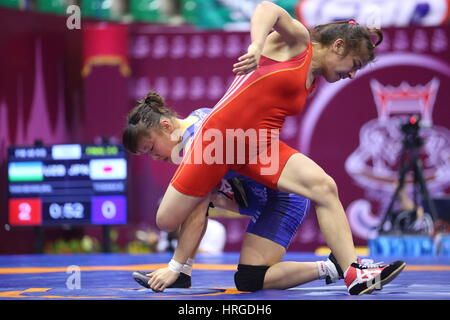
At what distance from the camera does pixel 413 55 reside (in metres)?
8.32

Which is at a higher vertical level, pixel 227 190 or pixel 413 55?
pixel 413 55

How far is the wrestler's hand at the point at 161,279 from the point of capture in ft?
9.57

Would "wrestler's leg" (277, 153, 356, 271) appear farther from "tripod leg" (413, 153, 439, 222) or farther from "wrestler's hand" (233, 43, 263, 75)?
"tripod leg" (413, 153, 439, 222)

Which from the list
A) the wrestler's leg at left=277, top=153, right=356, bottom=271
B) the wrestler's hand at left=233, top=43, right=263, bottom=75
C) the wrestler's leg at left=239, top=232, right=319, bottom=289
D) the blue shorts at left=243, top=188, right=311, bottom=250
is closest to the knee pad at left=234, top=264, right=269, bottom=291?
the wrestler's leg at left=239, top=232, right=319, bottom=289

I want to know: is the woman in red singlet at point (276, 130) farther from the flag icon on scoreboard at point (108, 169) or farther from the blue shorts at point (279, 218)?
the flag icon on scoreboard at point (108, 169)

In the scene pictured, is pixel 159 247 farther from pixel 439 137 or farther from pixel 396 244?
pixel 439 137

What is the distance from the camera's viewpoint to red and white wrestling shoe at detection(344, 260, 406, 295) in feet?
8.68

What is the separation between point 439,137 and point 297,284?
5.61 meters

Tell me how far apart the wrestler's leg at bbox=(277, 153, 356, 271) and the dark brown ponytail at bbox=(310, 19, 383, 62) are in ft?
1.55

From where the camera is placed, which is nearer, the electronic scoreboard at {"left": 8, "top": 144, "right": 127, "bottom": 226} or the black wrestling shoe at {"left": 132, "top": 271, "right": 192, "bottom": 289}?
the black wrestling shoe at {"left": 132, "top": 271, "right": 192, "bottom": 289}

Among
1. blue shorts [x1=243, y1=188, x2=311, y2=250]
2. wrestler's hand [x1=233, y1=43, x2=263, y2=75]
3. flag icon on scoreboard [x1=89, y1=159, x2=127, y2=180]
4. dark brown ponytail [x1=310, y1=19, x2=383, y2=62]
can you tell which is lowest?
blue shorts [x1=243, y1=188, x2=311, y2=250]

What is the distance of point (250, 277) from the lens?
3.02 meters
